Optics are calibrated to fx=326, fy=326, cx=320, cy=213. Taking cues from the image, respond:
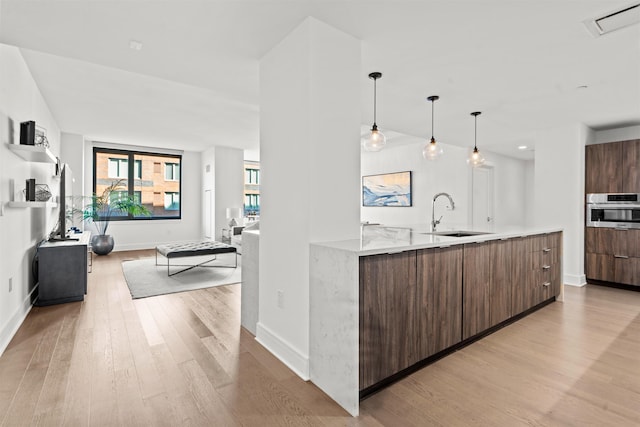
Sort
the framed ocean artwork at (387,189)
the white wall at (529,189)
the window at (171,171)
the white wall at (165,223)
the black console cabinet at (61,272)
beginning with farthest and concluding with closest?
the window at (171,171) < the white wall at (529,189) < the white wall at (165,223) < the framed ocean artwork at (387,189) < the black console cabinet at (61,272)

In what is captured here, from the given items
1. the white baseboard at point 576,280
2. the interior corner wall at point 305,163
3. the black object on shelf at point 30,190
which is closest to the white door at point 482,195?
the white baseboard at point 576,280

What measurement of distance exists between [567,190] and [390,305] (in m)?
4.30

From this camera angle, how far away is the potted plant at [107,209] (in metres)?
6.77

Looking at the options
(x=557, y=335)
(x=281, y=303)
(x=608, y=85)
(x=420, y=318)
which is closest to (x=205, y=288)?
(x=281, y=303)

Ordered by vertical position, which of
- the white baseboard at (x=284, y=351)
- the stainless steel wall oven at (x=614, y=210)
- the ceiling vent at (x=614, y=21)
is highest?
the ceiling vent at (x=614, y=21)

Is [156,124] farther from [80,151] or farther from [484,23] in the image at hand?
[484,23]

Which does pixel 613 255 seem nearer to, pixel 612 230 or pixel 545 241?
pixel 612 230

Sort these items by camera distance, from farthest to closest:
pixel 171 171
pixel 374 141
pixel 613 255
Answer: pixel 171 171, pixel 613 255, pixel 374 141

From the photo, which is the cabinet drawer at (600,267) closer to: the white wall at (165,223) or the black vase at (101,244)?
the white wall at (165,223)

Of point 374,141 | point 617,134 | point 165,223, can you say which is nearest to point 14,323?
point 374,141

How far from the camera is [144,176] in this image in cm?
812

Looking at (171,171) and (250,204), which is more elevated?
(171,171)

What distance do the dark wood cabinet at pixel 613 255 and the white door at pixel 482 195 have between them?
6.70 ft

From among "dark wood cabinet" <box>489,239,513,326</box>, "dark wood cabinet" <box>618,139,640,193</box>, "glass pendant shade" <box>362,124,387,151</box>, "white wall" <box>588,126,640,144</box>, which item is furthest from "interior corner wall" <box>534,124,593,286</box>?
"glass pendant shade" <box>362,124,387,151</box>
